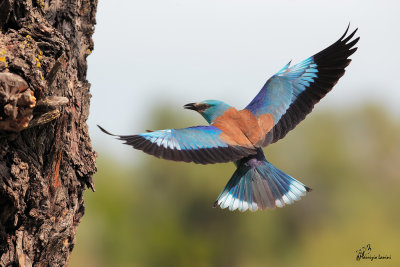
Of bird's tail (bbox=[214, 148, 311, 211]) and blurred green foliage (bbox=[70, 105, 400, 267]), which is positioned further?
blurred green foliage (bbox=[70, 105, 400, 267])

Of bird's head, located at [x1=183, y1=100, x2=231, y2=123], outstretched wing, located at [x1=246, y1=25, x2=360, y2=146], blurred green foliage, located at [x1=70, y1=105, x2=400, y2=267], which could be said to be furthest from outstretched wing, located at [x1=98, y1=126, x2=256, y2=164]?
blurred green foliage, located at [x1=70, y1=105, x2=400, y2=267]

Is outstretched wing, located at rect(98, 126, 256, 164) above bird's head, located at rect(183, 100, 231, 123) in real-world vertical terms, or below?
below

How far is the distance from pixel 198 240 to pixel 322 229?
562cm

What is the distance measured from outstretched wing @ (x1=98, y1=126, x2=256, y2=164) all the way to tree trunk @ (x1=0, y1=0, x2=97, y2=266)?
641mm

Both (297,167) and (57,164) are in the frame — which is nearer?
(57,164)

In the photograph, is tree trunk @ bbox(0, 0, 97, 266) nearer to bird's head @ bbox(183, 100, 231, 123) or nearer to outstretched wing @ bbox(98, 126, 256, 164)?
outstretched wing @ bbox(98, 126, 256, 164)

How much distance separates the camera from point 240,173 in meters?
5.25

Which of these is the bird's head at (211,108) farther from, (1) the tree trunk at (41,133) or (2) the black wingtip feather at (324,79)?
(1) the tree trunk at (41,133)

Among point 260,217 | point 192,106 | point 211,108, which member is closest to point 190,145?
point 211,108

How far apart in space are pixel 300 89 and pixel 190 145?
1.56 meters

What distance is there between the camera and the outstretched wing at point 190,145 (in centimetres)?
411

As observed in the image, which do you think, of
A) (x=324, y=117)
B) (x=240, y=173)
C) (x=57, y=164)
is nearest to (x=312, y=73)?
(x=240, y=173)

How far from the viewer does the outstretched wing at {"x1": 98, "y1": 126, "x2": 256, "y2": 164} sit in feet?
13.5

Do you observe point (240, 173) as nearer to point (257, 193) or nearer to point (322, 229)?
point (257, 193)
